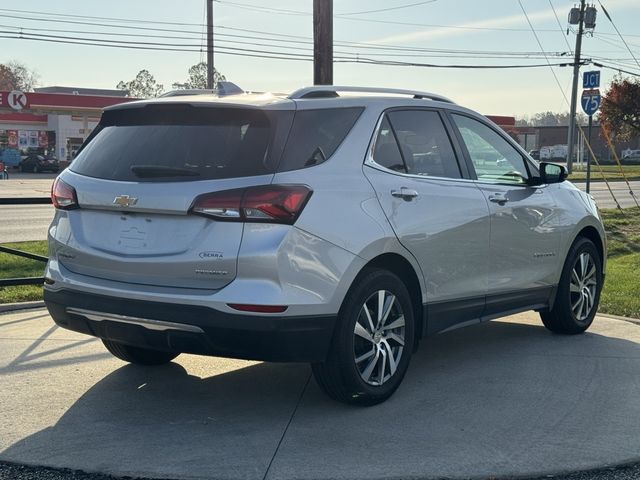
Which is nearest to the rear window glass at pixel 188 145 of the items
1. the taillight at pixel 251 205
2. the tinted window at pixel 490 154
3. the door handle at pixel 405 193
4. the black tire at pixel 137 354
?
the taillight at pixel 251 205

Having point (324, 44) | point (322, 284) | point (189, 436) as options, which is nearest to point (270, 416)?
point (189, 436)

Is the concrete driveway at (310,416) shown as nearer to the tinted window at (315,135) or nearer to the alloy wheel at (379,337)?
the alloy wheel at (379,337)

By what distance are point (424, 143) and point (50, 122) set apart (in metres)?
61.0

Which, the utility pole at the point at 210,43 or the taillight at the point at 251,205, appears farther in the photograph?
the utility pole at the point at 210,43

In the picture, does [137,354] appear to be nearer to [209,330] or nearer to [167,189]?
[209,330]

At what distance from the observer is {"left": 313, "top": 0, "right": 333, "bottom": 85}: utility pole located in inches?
435

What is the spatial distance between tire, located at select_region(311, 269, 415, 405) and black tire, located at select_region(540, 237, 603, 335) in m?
2.18

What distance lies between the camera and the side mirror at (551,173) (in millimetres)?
6352

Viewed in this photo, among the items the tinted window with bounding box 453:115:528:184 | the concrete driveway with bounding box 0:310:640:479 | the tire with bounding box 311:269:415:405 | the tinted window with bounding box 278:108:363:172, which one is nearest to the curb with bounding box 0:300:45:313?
the concrete driveway with bounding box 0:310:640:479

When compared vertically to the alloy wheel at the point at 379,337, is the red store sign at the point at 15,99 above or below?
above

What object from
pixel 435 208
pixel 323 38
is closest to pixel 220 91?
pixel 435 208

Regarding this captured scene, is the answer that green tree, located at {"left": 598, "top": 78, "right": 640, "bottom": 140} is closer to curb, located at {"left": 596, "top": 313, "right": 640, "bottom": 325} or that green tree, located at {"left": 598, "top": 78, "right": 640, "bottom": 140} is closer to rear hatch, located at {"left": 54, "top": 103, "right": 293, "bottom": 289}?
curb, located at {"left": 596, "top": 313, "right": 640, "bottom": 325}

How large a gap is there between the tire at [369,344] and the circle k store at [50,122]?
5624 cm

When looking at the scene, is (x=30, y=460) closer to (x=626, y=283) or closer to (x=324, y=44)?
(x=626, y=283)
